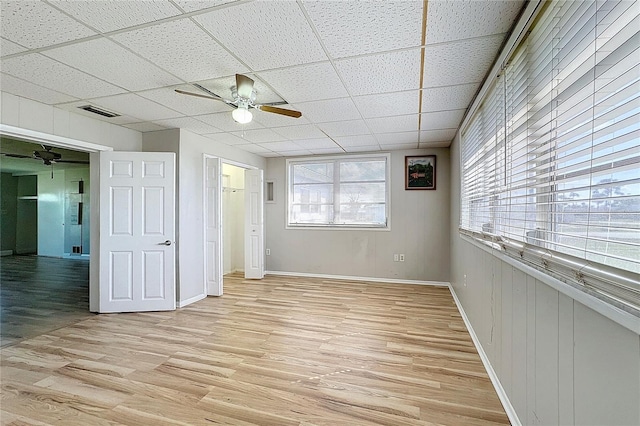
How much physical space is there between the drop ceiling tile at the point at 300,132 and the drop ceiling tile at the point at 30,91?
2251 millimetres

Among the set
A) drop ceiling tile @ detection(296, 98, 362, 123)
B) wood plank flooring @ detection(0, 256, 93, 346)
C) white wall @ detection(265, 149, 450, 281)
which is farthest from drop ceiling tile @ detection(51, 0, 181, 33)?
white wall @ detection(265, 149, 450, 281)

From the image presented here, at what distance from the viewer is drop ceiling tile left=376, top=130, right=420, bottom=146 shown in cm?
425

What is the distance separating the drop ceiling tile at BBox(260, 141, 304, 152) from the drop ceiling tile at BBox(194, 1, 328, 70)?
2.59 meters

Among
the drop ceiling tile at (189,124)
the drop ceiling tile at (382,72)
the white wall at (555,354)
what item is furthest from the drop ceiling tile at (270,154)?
the white wall at (555,354)

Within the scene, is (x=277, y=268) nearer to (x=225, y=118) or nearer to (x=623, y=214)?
(x=225, y=118)

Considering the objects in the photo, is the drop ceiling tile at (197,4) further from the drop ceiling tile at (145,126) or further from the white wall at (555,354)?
the drop ceiling tile at (145,126)

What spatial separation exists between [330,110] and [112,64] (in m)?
1.97

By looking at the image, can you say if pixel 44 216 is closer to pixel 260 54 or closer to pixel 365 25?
pixel 260 54

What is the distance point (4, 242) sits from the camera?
9008 mm

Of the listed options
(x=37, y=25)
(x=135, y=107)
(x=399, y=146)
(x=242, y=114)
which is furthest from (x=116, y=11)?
(x=399, y=146)

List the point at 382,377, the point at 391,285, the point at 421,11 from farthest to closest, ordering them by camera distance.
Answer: the point at 391,285, the point at 382,377, the point at 421,11

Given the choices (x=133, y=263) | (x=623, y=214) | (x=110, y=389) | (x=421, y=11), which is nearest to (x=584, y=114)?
(x=623, y=214)

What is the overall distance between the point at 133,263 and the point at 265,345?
217 centimetres

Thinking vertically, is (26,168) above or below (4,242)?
above
